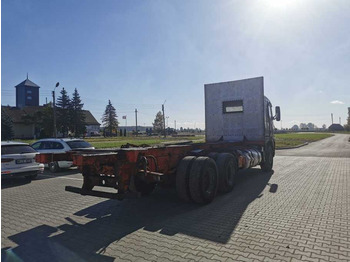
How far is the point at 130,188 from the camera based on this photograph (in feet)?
17.2

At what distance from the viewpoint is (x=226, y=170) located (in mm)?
7316

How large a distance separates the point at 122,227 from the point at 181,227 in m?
1.07

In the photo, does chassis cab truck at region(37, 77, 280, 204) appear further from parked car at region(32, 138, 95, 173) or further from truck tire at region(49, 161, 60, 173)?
truck tire at region(49, 161, 60, 173)

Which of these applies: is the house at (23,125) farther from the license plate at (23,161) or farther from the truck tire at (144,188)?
the truck tire at (144,188)

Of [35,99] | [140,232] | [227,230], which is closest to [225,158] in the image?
[227,230]

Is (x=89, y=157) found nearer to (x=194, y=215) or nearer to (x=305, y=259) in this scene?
(x=194, y=215)

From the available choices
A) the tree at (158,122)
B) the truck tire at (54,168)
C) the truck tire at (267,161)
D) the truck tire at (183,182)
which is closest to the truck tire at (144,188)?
the truck tire at (183,182)

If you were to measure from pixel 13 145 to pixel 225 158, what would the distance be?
7.30 meters

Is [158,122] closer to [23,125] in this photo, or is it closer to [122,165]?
[23,125]

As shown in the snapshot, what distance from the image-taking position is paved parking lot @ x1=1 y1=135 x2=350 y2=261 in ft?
12.5

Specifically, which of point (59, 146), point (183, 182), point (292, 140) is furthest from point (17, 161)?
point (292, 140)

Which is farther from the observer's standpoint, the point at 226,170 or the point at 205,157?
the point at 226,170

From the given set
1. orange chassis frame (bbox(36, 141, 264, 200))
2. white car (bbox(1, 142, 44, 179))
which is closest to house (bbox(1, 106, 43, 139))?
white car (bbox(1, 142, 44, 179))

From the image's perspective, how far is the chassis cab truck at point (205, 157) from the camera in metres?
Answer: 5.18
